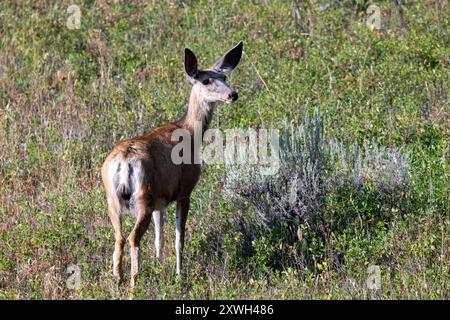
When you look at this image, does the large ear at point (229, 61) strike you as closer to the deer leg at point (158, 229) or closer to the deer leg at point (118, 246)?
the deer leg at point (158, 229)

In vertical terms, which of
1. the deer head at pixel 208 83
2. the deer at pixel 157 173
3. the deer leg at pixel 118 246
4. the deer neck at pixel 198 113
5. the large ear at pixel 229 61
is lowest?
the deer leg at pixel 118 246

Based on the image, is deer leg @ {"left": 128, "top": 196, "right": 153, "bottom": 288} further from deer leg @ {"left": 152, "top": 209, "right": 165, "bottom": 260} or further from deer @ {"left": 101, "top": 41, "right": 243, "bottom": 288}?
deer leg @ {"left": 152, "top": 209, "right": 165, "bottom": 260}

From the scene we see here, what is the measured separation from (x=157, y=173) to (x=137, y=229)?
0.53 metres

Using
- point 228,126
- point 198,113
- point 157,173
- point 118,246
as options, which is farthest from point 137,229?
point 228,126

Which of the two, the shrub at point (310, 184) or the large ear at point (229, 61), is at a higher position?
the large ear at point (229, 61)

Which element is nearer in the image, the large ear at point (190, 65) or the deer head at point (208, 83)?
the deer head at point (208, 83)

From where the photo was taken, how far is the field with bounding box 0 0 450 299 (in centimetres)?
956

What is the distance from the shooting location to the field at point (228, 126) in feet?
31.4

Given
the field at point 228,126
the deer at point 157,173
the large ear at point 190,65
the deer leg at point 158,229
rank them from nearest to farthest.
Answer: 1. the deer at point 157,173
2. the field at point 228,126
3. the deer leg at point 158,229
4. the large ear at point 190,65

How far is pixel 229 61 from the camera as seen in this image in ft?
35.6

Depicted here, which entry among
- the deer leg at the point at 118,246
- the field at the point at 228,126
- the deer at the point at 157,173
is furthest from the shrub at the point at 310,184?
the deer leg at the point at 118,246

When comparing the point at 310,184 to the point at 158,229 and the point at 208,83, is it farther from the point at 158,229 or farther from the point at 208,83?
the point at 158,229

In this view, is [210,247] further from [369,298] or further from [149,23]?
[149,23]

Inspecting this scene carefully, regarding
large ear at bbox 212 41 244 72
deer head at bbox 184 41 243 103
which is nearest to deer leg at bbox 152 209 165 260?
deer head at bbox 184 41 243 103
